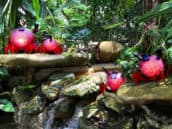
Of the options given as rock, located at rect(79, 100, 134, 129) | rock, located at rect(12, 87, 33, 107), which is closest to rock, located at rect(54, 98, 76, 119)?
rock, located at rect(79, 100, 134, 129)

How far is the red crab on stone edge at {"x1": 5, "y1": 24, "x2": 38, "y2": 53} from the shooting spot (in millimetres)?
3818

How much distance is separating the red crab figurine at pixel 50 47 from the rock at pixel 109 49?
42 cm

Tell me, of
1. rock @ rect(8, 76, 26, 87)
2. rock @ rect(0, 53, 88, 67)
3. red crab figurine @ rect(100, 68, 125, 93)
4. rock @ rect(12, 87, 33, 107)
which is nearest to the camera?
red crab figurine @ rect(100, 68, 125, 93)

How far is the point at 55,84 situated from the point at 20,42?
19.1 inches

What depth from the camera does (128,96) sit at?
2.87 metres

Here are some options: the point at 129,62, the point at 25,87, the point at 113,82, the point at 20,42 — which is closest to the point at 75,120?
the point at 113,82

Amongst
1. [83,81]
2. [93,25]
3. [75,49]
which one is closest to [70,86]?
[83,81]

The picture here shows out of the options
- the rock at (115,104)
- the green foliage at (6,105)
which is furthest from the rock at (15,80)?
the rock at (115,104)

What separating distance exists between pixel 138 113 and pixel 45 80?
51.7 inches

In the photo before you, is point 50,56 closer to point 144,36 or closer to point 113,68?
point 113,68

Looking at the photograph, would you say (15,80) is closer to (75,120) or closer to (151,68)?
(75,120)

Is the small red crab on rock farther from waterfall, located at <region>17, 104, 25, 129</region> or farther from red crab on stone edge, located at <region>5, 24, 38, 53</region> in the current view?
waterfall, located at <region>17, 104, 25, 129</region>

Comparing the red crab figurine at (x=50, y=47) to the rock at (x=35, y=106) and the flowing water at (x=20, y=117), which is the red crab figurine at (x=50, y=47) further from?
the flowing water at (x=20, y=117)

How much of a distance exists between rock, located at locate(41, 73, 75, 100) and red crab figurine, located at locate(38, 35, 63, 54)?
229mm
